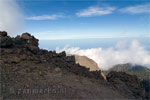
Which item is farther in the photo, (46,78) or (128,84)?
(128,84)

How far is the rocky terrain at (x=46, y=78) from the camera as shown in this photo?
779 cm

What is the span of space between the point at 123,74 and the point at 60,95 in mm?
7006

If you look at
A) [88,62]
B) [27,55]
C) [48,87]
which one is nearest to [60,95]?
[48,87]

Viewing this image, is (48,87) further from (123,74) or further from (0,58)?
(123,74)

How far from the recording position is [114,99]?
30.1 ft

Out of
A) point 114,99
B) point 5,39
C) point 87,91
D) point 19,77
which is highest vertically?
point 5,39

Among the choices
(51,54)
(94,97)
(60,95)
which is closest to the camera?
(60,95)

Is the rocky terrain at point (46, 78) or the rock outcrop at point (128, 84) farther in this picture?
the rock outcrop at point (128, 84)

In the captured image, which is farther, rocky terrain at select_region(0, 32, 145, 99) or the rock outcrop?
the rock outcrop

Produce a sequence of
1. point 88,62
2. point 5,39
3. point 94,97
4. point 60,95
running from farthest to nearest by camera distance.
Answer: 1. point 88,62
2. point 5,39
3. point 94,97
4. point 60,95

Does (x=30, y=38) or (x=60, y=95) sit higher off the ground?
(x=30, y=38)

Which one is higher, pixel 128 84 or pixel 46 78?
pixel 46 78

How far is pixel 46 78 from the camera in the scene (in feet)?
29.6

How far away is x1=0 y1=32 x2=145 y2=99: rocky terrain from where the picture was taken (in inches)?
307
